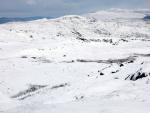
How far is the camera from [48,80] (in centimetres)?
3934

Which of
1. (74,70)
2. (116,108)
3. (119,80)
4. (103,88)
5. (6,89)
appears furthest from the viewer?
(74,70)

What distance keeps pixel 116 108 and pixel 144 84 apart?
808 cm

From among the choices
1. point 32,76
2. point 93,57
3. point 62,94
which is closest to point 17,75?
point 32,76

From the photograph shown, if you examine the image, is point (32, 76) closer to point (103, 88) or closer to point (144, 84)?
point (103, 88)

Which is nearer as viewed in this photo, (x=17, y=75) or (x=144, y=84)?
(x=144, y=84)

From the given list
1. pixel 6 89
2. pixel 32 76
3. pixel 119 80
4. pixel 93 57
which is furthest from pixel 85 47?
pixel 119 80

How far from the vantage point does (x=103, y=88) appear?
84.1 ft

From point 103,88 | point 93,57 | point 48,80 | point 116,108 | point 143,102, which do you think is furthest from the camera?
point 93,57

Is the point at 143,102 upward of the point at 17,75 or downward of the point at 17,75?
upward

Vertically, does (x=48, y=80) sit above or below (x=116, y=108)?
below

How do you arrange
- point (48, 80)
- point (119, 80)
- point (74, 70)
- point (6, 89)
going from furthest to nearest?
point (74, 70) → point (48, 80) → point (6, 89) → point (119, 80)

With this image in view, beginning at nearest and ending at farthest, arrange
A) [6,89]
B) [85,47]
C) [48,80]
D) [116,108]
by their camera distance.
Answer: [116,108] → [6,89] → [48,80] → [85,47]

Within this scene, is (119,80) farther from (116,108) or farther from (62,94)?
(116,108)

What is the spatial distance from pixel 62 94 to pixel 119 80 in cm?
559
